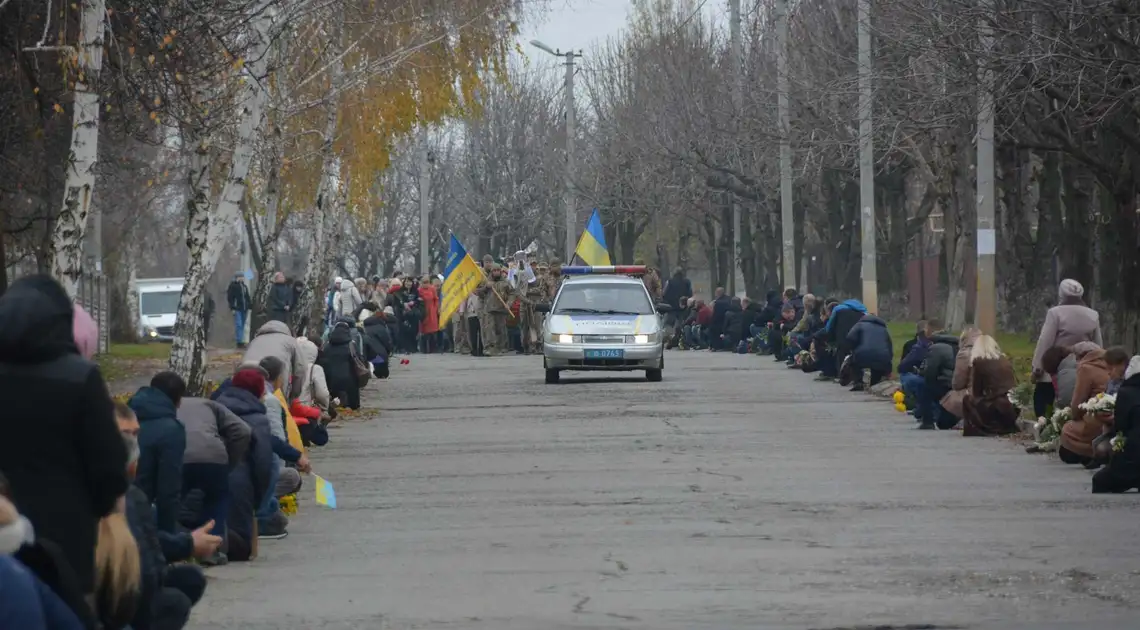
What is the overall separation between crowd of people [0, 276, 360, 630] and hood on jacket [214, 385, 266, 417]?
0.01 metres

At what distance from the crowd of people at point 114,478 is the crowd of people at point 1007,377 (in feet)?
20.5

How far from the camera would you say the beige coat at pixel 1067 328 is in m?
20.2

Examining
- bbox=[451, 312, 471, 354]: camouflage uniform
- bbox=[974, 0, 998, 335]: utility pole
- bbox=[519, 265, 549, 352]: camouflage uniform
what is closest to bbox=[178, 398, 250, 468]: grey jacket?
bbox=[974, 0, 998, 335]: utility pole

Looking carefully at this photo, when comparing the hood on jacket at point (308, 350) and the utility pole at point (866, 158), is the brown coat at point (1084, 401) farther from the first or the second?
the utility pole at point (866, 158)

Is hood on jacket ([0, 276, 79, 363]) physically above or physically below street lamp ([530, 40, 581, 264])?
below

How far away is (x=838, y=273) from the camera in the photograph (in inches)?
2515

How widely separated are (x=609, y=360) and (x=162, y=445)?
20001 mm

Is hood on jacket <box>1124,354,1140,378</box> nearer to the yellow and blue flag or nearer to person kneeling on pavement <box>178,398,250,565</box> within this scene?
the yellow and blue flag

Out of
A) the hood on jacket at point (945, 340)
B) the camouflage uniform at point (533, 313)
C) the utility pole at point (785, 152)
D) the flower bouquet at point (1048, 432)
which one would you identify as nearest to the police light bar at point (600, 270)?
the camouflage uniform at point (533, 313)

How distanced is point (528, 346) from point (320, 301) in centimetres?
455

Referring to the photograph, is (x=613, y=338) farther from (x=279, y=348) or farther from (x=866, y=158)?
(x=279, y=348)

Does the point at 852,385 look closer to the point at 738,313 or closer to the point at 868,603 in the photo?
the point at 738,313

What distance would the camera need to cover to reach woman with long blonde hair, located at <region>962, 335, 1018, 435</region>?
2136 cm

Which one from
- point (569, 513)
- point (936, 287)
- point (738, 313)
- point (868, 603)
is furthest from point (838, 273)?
point (868, 603)
